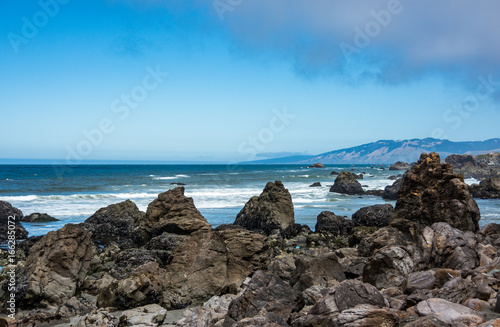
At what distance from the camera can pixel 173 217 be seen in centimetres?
1738

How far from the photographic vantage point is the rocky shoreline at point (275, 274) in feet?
20.3

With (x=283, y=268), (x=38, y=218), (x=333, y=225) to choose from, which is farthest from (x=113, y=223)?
(x=283, y=268)

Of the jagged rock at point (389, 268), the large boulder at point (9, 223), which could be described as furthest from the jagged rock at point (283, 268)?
the large boulder at point (9, 223)

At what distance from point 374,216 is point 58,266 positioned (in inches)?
637

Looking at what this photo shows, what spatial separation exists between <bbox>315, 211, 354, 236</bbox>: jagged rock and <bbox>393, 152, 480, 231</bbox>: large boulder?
207 inches

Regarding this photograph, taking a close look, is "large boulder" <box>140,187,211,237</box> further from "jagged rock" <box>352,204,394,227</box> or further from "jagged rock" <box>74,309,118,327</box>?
"jagged rock" <box>352,204,394,227</box>

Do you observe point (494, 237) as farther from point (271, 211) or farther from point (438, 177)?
point (271, 211)

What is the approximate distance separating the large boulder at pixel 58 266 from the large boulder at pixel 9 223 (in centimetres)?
583

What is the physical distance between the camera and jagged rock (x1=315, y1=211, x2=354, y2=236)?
68.6 feet

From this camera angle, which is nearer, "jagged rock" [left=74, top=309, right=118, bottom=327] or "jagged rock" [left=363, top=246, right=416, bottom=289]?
"jagged rock" [left=74, top=309, right=118, bottom=327]

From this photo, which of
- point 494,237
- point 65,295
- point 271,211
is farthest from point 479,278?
point 271,211

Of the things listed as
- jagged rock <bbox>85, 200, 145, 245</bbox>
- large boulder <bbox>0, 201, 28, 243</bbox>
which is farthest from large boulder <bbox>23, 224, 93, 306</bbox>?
jagged rock <bbox>85, 200, 145, 245</bbox>

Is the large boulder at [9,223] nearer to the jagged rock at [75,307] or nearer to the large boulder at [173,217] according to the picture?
the large boulder at [173,217]

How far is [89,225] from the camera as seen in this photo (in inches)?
798
